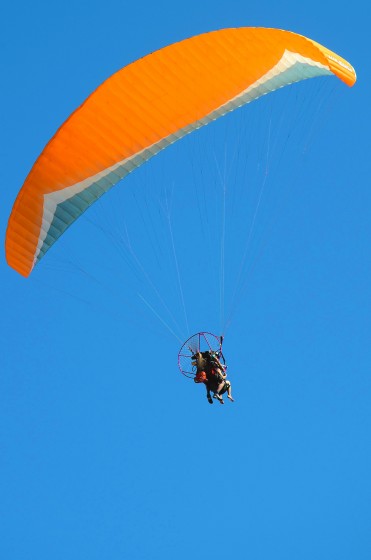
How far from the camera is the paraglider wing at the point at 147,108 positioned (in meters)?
34.5

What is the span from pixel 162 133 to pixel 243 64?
1.78 m

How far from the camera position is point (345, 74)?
1401 inches

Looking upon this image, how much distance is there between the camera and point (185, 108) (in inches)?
1373

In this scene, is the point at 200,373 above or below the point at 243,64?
below

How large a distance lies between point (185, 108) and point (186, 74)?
56cm

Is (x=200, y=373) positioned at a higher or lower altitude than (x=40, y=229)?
lower

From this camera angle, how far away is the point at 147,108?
34.7m

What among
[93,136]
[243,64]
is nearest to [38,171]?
[93,136]

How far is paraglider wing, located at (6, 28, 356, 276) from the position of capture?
34.5 m

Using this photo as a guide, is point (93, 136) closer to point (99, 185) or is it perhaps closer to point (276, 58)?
point (99, 185)

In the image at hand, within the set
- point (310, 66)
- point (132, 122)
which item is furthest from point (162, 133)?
point (310, 66)

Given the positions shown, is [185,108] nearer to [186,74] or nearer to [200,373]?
[186,74]

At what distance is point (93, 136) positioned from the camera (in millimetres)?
34594

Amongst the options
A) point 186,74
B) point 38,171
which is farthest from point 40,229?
point 186,74
